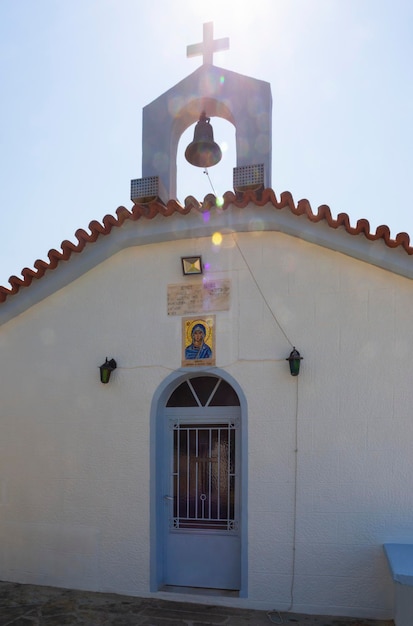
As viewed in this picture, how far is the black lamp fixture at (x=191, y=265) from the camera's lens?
628 centimetres

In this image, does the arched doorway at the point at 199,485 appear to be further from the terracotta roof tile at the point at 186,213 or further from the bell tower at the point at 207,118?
the bell tower at the point at 207,118

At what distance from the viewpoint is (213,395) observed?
6.32 metres

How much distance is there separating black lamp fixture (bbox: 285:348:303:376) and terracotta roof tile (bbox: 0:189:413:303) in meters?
1.30

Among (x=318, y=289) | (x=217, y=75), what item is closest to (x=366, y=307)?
(x=318, y=289)

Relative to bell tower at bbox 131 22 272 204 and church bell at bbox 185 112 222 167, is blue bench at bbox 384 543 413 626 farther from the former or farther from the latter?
church bell at bbox 185 112 222 167

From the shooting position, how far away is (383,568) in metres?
5.34

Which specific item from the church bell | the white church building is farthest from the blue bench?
the church bell

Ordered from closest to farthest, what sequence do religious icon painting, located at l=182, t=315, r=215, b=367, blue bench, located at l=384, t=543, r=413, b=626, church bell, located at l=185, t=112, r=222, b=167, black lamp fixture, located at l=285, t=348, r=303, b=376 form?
blue bench, located at l=384, t=543, r=413, b=626, black lamp fixture, located at l=285, t=348, r=303, b=376, religious icon painting, located at l=182, t=315, r=215, b=367, church bell, located at l=185, t=112, r=222, b=167

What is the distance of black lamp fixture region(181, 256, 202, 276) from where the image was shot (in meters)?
6.28

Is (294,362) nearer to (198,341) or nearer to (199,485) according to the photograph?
(198,341)

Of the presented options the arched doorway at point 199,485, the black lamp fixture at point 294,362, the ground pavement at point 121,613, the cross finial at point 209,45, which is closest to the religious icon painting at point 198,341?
the arched doorway at point 199,485

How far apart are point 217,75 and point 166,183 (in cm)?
141

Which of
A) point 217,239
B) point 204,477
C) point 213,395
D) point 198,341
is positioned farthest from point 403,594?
point 217,239

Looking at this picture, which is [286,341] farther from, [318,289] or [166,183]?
[166,183]
